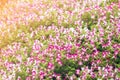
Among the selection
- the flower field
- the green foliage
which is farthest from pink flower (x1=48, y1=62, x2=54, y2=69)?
Result: the green foliage

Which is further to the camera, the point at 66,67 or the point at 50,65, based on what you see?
the point at 66,67

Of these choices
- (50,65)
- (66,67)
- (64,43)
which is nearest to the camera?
(50,65)

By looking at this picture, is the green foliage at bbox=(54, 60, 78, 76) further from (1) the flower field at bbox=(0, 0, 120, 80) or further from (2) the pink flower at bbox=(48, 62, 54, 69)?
(2) the pink flower at bbox=(48, 62, 54, 69)

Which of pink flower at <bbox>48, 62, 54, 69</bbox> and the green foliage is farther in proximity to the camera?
the green foliage

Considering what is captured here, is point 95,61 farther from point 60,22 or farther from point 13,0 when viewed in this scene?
point 13,0

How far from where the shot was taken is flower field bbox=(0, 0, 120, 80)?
6.78m

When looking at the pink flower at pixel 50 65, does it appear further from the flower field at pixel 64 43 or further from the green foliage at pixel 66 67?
the green foliage at pixel 66 67

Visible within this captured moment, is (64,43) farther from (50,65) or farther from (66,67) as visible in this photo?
(50,65)

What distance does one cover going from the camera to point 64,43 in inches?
294

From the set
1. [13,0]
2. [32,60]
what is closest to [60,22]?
[32,60]

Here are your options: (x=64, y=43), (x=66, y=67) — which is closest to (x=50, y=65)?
(x=66, y=67)

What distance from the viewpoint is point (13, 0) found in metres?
12.0

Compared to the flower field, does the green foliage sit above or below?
below

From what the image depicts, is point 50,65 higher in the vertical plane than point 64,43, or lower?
lower
